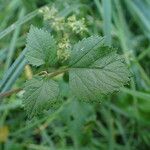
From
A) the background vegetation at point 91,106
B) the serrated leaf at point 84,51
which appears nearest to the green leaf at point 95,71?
the serrated leaf at point 84,51

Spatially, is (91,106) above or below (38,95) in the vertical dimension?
below

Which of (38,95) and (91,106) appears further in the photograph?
(91,106)

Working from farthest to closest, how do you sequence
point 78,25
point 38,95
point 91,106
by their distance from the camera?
point 91,106 < point 78,25 < point 38,95

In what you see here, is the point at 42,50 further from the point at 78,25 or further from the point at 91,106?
the point at 91,106

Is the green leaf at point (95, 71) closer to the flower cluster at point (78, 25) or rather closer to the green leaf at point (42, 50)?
the green leaf at point (42, 50)

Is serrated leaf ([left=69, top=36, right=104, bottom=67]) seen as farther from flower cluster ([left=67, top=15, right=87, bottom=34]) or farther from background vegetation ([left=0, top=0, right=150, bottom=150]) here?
background vegetation ([left=0, top=0, right=150, bottom=150])

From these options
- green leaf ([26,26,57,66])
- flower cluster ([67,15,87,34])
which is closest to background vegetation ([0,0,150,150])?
flower cluster ([67,15,87,34])

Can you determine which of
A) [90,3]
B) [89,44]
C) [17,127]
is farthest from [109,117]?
[89,44]

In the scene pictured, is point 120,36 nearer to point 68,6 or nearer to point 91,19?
point 91,19

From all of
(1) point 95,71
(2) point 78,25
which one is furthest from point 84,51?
(2) point 78,25
